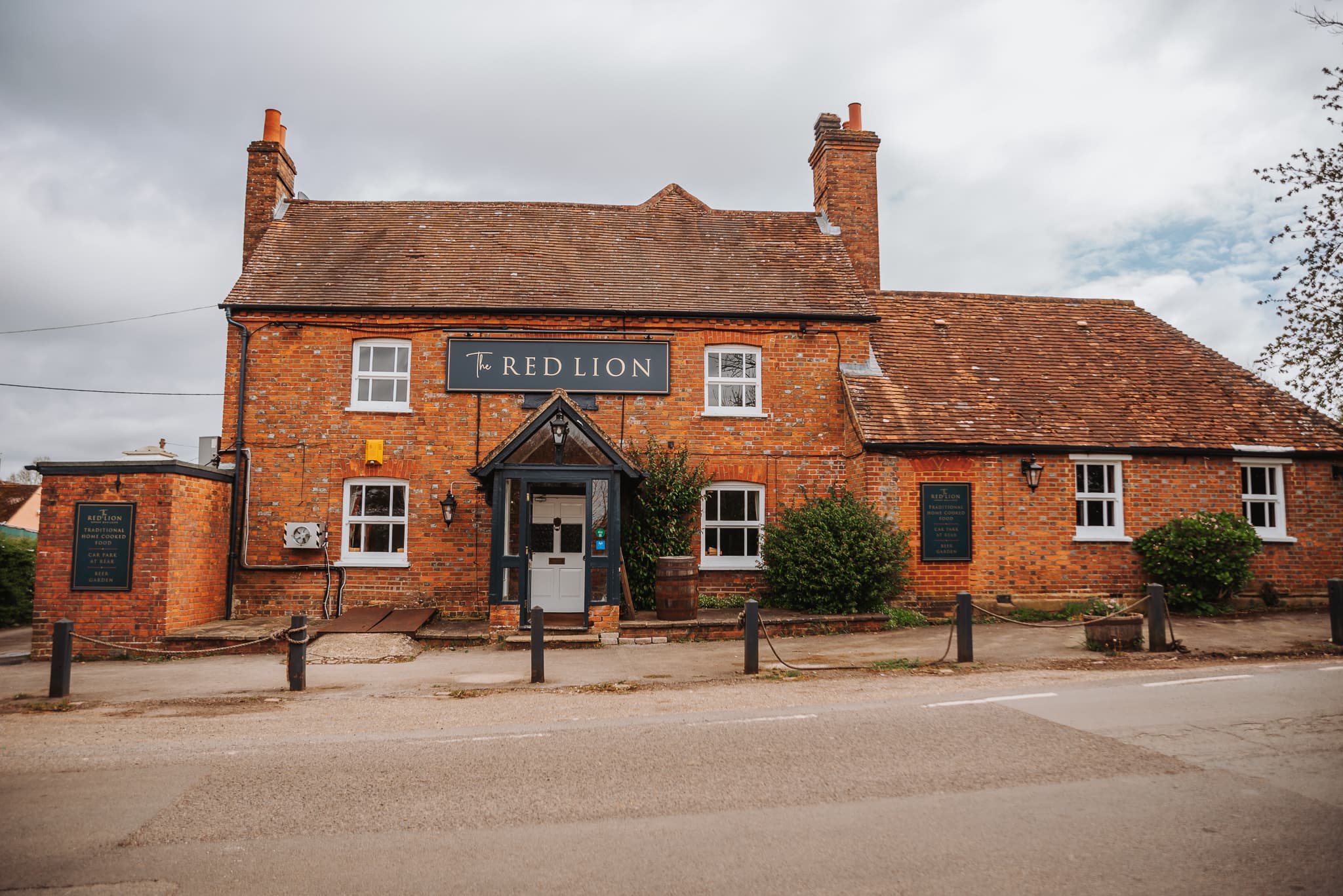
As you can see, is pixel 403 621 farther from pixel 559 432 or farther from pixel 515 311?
pixel 515 311

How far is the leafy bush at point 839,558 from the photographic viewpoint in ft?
46.0

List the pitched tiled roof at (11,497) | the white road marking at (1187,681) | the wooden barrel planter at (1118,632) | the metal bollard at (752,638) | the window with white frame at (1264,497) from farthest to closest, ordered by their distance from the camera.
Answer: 1. the pitched tiled roof at (11,497)
2. the window with white frame at (1264,497)
3. the wooden barrel planter at (1118,632)
4. the metal bollard at (752,638)
5. the white road marking at (1187,681)

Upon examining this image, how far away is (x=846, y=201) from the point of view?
1938 cm

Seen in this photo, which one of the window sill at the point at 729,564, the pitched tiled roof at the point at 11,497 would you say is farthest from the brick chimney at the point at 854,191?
the pitched tiled roof at the point at 11,497

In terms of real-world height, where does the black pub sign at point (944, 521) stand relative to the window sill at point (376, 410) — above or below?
below

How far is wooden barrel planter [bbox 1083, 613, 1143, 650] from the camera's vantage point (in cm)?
1121

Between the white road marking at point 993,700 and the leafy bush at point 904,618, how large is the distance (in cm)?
538

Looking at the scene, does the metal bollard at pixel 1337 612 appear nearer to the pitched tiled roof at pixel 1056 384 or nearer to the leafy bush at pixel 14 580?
the pitched tiled roof at pixel 1056 384

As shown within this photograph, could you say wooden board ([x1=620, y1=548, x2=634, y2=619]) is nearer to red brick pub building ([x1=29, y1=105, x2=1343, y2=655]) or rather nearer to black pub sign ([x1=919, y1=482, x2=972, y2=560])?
red brick pub building ([x1=29, y1=105, x2=1343, y2=655])

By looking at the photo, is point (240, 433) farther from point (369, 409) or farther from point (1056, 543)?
point (1056, 543)

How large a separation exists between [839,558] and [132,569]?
11.1 m

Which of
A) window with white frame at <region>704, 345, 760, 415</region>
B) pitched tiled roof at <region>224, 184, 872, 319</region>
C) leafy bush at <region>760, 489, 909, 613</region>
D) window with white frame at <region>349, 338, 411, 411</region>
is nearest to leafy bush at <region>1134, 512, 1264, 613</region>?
leafy bush at <region>760, 489, 909, 613</region>

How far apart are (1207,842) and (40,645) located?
14.6 m

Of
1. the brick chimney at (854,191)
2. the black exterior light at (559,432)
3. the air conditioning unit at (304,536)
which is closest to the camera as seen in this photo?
the black exterior light at (559,432)
